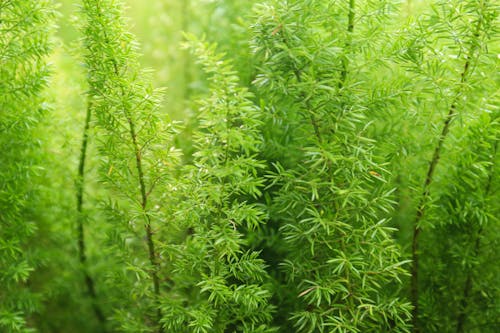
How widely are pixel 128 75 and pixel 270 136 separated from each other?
0.56 metres

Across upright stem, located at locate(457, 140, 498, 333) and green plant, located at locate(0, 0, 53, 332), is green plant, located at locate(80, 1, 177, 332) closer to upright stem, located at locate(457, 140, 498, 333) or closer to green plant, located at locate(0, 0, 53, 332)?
green plant, located at locate(0, 0, 53, 332)

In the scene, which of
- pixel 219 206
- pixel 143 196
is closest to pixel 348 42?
pixel 219 206

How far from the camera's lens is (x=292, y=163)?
5.50 ft

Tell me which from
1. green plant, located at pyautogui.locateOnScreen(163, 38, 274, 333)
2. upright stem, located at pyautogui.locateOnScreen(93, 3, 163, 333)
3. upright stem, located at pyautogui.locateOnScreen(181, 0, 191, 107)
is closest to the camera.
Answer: green plant, located at pyautogui.locateOnScreen(163, 38, 274, 333)

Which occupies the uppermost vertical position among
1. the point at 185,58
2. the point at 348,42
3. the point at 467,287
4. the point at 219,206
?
the point at 348,42

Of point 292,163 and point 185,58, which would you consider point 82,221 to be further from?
point 185,58

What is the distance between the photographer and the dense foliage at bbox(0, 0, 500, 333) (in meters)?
1.32

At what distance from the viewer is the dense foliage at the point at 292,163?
1.32 m

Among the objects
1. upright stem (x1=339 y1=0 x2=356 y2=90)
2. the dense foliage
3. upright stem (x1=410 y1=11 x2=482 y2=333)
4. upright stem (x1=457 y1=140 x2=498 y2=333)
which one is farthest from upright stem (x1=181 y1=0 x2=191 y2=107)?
upright stem (x1=457 y1=140 x2=498 y2=333)

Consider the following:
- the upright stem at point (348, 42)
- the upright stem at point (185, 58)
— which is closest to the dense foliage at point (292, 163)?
the upright stem at point (348, 42)

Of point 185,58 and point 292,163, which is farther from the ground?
point 292,163

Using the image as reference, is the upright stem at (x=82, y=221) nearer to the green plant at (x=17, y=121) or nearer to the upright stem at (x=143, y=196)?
the green plant at (x=17, y=121)

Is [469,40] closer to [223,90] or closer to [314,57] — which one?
[314,57]

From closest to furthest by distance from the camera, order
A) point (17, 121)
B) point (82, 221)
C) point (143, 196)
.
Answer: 1. point (143, 196)
2. point (17, 121)
3. point (82, 221)
